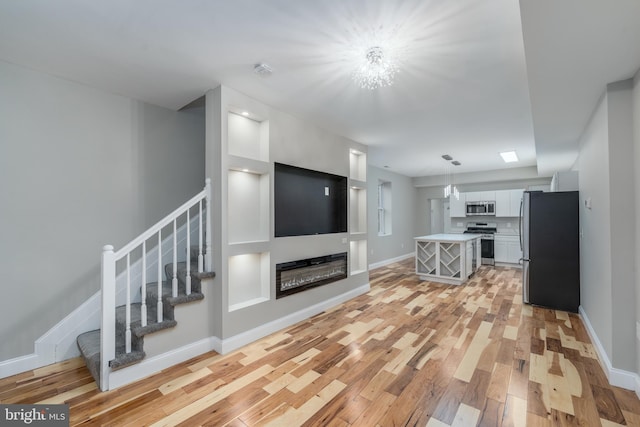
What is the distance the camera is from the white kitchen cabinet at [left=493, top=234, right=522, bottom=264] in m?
7.42

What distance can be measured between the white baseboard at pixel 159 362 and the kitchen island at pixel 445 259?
463cm

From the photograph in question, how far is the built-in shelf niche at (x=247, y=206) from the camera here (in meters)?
3.12

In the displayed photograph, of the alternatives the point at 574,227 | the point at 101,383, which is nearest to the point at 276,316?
the point at 101,383

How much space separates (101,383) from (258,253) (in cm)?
172

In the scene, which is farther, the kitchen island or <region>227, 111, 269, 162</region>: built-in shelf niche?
the kitchen island

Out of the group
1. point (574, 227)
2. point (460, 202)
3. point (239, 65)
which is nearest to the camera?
point (239, 65)

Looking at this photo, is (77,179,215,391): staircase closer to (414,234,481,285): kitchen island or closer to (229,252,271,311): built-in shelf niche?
(229,252,271,311): built-in shelf niche

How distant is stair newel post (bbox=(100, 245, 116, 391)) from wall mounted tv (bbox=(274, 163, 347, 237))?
1668mm

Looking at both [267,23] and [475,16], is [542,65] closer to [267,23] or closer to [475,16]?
[475,16]

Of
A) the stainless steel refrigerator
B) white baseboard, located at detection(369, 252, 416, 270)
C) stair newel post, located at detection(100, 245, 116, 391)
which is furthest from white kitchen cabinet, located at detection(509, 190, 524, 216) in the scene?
stair newel post, located at detection(100, 245, 116, 391)

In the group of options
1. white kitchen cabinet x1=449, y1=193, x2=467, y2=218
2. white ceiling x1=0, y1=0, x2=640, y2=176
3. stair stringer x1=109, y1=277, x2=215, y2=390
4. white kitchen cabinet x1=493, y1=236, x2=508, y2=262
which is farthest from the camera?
white kitchen cabinet x1=449, y1=193, x2=467, y2=218

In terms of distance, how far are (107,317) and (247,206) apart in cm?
162

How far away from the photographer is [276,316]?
3.38 m

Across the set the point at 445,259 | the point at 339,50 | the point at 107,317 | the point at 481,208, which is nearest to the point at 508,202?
the point at 481,208
